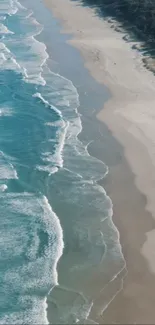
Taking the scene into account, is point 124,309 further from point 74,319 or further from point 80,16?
point 80,16

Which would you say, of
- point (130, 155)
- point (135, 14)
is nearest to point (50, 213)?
point (130, 155)

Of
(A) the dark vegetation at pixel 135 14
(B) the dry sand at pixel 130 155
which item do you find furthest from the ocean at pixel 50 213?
(A) the dark vegetation at pixel 135 14

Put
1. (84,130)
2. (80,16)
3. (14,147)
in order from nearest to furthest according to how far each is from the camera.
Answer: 1. (14,147)
2. (84,130)
3. (80,16)

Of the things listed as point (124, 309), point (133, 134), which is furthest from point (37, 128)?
point (124, 309)

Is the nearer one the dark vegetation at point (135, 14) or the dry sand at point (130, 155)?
the dry sand at point (130, 155)

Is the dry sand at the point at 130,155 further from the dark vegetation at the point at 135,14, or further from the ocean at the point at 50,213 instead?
the dark vegetation at the point at 135,14

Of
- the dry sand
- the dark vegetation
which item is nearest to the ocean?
the dry sand
